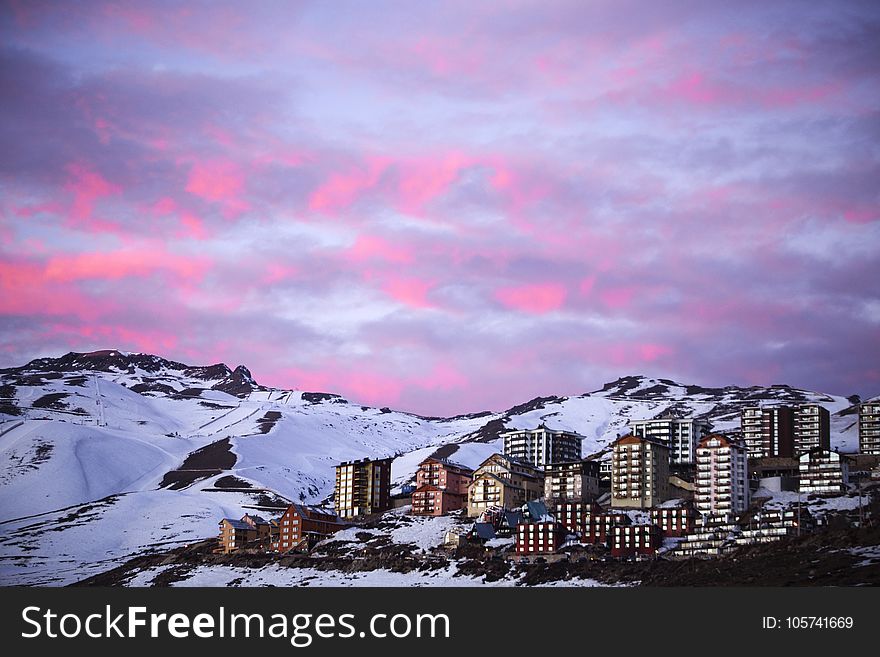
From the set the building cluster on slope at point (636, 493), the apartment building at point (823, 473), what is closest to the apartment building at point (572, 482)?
the building cluster on slope at point (636, 493)

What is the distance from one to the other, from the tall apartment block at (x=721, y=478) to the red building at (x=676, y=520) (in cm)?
406

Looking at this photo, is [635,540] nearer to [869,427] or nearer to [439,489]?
[439,489]

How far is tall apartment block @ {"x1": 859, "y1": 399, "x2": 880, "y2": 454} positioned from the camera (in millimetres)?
156000

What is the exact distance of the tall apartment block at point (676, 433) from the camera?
6708 inches

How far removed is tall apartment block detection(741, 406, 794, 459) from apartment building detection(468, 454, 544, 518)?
29.6 metres

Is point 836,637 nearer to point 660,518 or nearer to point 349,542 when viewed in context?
point 660,518

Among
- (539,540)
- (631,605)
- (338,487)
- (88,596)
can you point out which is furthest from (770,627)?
(338,487)

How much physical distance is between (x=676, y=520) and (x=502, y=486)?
2941 cm

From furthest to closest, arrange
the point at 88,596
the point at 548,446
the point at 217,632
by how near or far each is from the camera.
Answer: the point at 548,446 → the point at 88,596 → the point at 217,632

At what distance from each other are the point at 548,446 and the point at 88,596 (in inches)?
3734

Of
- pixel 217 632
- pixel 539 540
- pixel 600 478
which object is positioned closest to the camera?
pixel 217 632

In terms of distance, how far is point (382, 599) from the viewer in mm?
92688

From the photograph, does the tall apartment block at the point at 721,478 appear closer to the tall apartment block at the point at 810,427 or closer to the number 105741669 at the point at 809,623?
the tall apartment block at the point at 810,427

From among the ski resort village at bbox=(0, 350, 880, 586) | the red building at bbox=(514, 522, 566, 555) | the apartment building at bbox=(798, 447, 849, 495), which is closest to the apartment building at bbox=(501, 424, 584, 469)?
the ski resort village at bbox=(0, 350, 880, 586)
